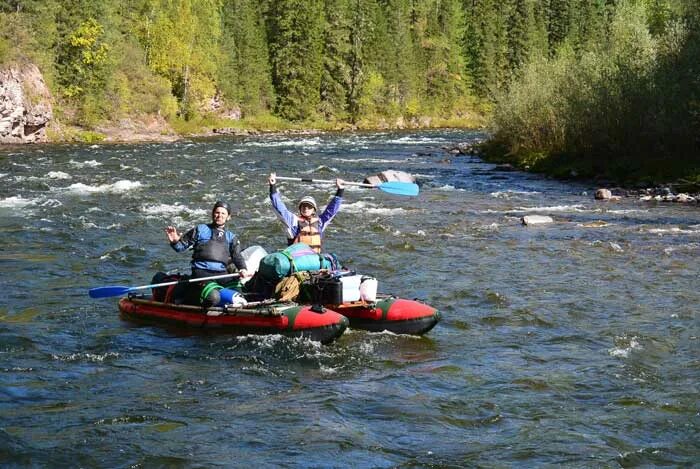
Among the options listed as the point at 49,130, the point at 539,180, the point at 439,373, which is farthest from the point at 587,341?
the point at 49,130

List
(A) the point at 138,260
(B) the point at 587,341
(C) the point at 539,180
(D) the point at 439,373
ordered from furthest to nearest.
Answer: (C) the point at 539,180 → (A) the point at 138,260 → (B) the point at 587,341 → (D) the point at 439,373

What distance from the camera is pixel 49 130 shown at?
4316 centimetres

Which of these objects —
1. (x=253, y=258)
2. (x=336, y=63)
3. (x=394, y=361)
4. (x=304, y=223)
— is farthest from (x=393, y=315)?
(x=336, y=63)

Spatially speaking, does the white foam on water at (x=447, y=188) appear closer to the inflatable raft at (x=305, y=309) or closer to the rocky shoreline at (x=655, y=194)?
the rocky shoreline at (x=655, y=194)

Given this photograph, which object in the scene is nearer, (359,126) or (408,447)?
(408,447)

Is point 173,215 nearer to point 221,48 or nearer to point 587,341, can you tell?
point 587,341

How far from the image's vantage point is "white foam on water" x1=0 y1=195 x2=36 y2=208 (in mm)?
19953

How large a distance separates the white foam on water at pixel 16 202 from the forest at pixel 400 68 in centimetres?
1759

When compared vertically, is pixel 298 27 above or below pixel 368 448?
above

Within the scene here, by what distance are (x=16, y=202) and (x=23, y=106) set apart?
21747 millimetres

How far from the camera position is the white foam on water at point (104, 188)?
23269 millimetres

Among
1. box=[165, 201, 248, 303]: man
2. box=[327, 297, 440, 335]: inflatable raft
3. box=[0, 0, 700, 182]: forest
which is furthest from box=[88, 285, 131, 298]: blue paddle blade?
box=[0, 0, 700, 182]: forest

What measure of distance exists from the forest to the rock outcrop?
1086 millimetres

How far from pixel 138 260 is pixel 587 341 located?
8.02 metres
